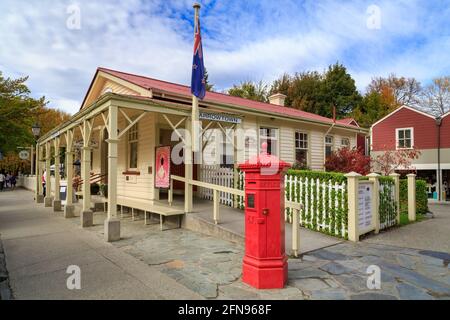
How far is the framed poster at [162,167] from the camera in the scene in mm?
8791

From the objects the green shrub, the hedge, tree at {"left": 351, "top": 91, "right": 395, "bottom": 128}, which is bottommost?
the hedge

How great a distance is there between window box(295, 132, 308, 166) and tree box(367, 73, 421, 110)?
28.0 meters

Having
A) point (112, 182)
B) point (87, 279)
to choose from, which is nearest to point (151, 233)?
point (112, 182)

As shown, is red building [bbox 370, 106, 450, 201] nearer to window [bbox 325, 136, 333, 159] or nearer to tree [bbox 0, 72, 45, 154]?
window [bbox 325, 136, 333, 159]

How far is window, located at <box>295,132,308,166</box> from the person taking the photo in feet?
43.5

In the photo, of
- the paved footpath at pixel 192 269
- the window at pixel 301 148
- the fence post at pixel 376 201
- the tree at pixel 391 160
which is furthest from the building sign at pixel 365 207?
the tree at pixel 391 160

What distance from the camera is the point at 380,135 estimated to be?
2253cm

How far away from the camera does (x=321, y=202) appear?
7.13 m

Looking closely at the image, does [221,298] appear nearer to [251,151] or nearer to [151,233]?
[151,233]

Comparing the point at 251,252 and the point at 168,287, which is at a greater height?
the point at 251,252

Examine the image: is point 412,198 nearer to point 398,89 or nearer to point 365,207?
point 365,207

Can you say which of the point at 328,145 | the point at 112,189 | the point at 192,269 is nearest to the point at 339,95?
the point at 328,145

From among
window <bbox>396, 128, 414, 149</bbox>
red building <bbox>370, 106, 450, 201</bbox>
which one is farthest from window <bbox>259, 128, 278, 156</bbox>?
window <bbox>396, 128, 414, 149</bbox>
